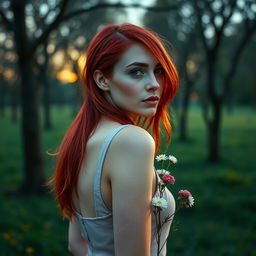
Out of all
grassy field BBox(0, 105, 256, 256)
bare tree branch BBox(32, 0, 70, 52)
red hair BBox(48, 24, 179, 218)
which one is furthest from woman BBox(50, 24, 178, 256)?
bare tree branch BBox(32, 0, 70, 52)

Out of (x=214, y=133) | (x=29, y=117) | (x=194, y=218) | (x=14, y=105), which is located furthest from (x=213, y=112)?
(x=14, y=105)

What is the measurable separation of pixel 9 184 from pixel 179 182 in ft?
13.0

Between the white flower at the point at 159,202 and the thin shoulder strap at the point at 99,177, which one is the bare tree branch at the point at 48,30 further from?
the white flower at the point at 159,202

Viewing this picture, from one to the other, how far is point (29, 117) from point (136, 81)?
5.35 meters

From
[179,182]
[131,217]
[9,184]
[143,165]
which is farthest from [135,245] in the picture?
[9,184]

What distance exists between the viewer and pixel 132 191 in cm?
121

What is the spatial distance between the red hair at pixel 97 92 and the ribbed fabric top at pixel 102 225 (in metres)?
0.15

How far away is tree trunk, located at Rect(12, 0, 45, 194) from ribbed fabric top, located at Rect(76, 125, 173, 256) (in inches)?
200

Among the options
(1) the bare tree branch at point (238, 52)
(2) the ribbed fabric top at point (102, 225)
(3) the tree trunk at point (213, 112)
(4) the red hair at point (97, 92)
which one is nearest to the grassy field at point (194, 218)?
(4) the red hair at point (97, 92)

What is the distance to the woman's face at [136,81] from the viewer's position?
140 cm

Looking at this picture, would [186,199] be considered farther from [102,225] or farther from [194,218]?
[194,218]

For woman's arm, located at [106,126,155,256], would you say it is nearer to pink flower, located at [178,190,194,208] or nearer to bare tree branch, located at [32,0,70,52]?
pink flower, located at [178,190,194,208]

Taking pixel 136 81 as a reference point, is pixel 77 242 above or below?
below

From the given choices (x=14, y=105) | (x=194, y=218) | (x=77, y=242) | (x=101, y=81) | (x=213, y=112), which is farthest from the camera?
(x=14, y=105)
